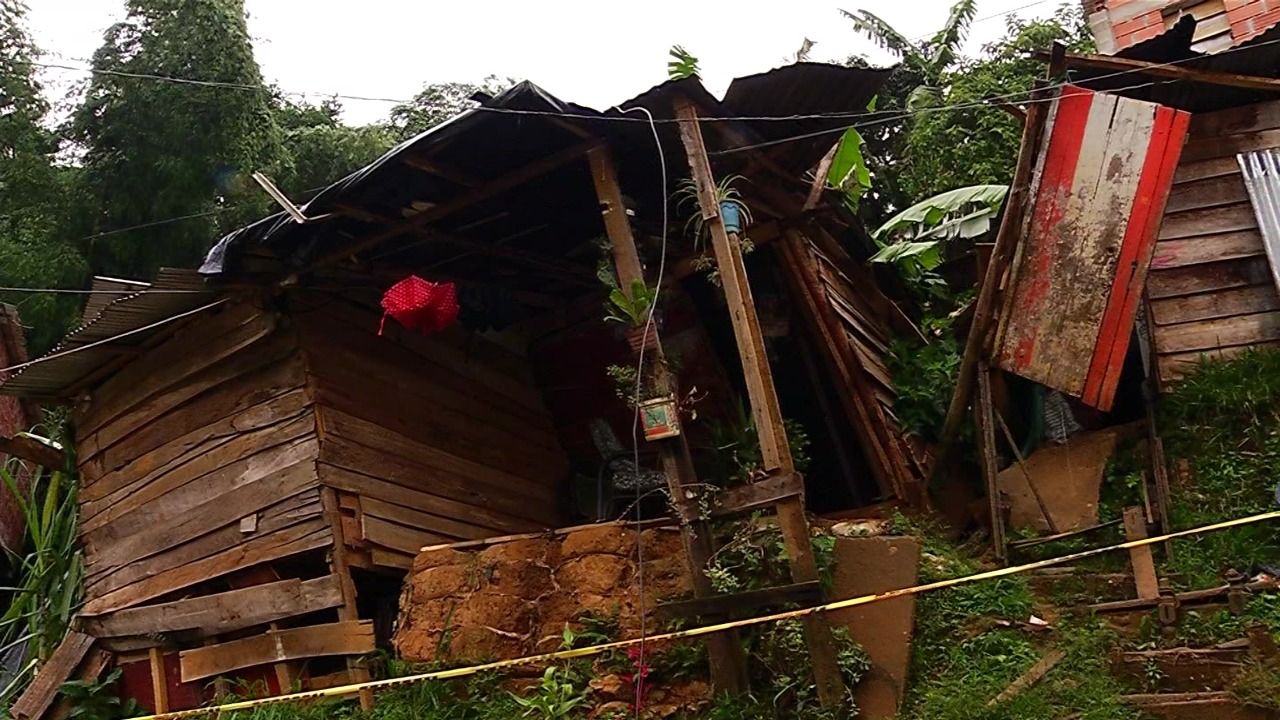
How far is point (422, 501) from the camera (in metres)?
7.50

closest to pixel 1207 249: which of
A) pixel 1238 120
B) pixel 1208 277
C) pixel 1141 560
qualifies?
pixel 1208 277

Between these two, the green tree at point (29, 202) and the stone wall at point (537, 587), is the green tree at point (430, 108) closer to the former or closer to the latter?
the green tree at point (29, 202)

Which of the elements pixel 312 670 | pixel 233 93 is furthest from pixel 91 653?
pixel 233 93

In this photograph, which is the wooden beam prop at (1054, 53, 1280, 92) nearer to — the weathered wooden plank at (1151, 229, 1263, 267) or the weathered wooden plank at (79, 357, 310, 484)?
the weathered wooden plank at (1151, 229, 1263, 267)

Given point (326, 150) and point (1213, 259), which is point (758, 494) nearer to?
point (1213, 259)

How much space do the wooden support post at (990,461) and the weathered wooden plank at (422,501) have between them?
150 inches

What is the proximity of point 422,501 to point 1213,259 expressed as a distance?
6.14 metres

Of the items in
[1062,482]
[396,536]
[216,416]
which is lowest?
[1062,482]

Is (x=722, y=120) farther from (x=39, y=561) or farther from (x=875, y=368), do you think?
(x=39, y=561)

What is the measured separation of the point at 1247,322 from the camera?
7109 mm

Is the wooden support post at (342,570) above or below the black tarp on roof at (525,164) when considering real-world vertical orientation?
below

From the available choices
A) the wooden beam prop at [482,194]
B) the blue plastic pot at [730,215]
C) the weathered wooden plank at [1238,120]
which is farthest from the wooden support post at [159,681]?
the weathered wooden plank at [1238,120]

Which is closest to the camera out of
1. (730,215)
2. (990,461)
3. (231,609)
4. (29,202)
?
(730,215)

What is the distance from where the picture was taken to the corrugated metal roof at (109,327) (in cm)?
695
